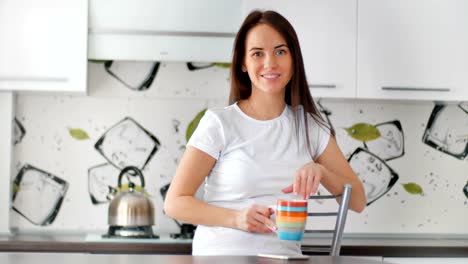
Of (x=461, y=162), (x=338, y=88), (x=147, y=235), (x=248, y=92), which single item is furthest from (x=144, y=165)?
(x=248, y=92)

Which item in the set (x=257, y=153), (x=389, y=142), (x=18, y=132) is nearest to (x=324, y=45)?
(x=389, y=142)

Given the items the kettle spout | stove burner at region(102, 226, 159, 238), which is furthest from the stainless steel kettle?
the kettle spout

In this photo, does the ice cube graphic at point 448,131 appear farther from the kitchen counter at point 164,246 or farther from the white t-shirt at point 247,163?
the white t-shirt at point 247,163

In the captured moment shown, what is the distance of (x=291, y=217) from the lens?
1.68m

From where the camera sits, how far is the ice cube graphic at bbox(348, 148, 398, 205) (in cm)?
402

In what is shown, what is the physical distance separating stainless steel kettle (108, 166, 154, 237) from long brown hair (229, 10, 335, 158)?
1.51 metres

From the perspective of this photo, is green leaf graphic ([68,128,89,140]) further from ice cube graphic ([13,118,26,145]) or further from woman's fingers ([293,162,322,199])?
woman's fingers ([293,162,322,199])

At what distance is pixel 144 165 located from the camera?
392cm

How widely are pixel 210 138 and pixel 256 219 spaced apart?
0.30 m

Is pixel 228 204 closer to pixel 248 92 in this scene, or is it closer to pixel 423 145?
pixel 248 92

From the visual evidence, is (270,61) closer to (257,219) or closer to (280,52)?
(280,52)

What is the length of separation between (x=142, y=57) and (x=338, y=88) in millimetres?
871

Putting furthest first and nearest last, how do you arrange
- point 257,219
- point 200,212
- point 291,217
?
point 200,212, point 257,219, point 291,217

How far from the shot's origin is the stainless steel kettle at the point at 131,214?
3566 millimetres
